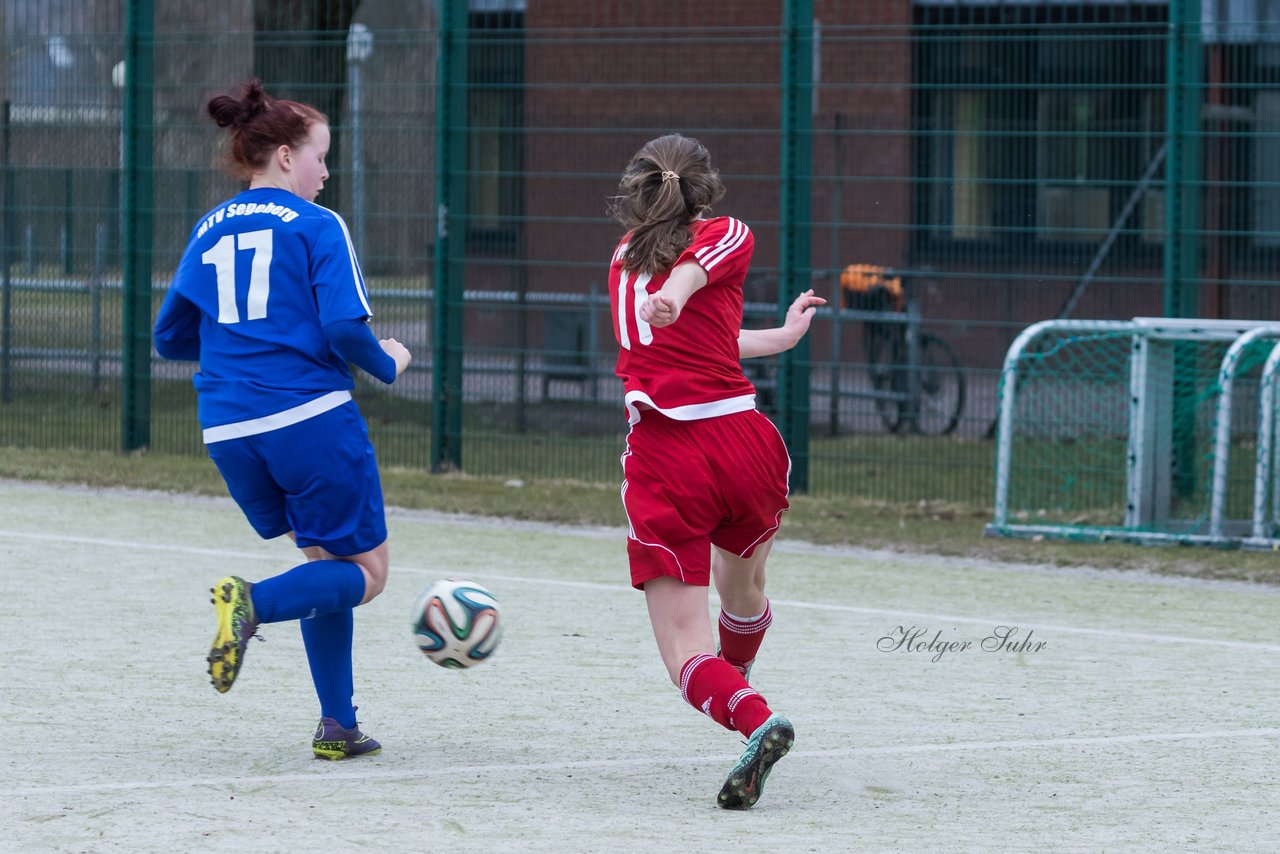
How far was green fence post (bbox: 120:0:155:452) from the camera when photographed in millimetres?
12953

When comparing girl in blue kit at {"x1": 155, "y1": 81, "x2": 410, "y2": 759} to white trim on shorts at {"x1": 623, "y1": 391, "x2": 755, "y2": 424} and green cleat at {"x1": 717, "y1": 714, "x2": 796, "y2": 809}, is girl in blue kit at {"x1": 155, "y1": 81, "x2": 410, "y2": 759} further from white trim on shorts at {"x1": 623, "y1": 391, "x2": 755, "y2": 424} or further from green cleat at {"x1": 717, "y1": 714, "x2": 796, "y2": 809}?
green cleat at {"x1": 717, "y1": 714, "x2": 796, "y2": 809}

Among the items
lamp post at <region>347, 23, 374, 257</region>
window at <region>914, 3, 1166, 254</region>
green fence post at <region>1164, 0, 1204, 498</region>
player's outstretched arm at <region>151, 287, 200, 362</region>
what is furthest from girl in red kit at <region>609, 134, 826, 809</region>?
lamp post at <region>347, 23, 374, 257</region>

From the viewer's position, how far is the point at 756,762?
4.71 meters

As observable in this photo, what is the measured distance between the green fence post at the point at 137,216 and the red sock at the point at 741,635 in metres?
8.24

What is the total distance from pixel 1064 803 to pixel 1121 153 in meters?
6.48

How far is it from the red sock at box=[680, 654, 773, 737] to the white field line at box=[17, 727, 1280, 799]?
552 millimetres

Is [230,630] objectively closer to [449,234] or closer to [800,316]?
[800,316]

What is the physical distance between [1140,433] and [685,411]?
5427mm

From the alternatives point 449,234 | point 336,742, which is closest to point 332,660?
point 336,742

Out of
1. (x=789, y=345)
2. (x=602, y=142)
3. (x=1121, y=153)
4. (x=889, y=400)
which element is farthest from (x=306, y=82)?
(x=789, y=345)

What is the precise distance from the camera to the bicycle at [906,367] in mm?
11203

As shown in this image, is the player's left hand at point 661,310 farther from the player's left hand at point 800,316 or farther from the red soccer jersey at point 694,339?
the player's left hand at point 800,316

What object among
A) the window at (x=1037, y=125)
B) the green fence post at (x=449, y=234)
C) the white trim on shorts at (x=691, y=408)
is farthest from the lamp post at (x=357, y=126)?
the white trim on shorts at (x=691, y=408)

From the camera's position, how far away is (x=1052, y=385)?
34.1ft
